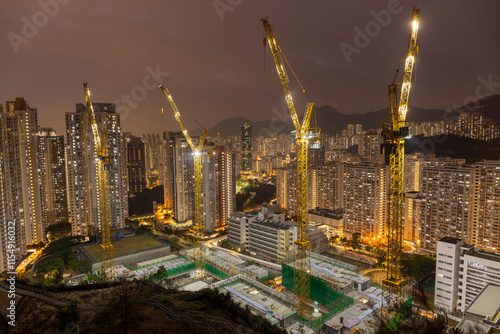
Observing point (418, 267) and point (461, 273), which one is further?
point (418, 267)

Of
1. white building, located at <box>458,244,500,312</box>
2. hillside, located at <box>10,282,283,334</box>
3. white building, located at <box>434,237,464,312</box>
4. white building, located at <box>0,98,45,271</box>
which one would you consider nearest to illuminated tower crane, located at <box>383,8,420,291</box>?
white building, located at <box>434,237,464,312</box>

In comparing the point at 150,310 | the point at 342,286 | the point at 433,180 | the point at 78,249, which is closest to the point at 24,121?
the point at 78,249

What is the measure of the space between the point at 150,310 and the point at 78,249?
10.9 m

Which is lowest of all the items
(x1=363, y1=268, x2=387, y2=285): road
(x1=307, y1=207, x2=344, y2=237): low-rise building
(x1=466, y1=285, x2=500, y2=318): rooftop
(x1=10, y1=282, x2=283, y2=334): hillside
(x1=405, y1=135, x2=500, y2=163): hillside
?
(x1=363, y1=268, x2=387, y2=285): road

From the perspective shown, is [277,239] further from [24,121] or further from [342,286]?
[24,121]

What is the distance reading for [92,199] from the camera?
57.6ft

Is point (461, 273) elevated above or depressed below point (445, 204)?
below

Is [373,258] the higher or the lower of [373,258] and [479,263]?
the lower

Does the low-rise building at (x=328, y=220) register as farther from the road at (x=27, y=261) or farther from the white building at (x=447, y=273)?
the road at (x=27, y=261)

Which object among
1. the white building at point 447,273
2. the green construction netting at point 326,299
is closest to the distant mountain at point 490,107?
the white building at point 447,273

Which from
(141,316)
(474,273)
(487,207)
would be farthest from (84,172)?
(487,207)

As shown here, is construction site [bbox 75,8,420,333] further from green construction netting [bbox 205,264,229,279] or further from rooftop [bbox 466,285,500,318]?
rooftop [bbox 466,285,500,318]

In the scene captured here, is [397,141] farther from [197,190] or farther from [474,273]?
[197,190]

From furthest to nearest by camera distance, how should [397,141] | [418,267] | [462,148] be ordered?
[462,148], [418,267], [397,141]
